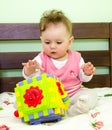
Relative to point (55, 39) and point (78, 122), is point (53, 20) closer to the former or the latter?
point (55, 39)

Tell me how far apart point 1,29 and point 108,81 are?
28.9 inches

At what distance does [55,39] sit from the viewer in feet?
3.82

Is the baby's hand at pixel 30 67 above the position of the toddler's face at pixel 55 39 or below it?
below

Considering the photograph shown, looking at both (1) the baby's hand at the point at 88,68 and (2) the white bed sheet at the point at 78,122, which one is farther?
(1) the baby's hand at the point at 88,68

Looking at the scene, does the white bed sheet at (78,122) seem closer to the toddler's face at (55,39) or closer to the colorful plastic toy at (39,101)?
the colorful plastic toy at (39,101)

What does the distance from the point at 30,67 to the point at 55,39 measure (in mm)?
171

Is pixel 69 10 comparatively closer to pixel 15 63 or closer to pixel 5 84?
pixel 15 63

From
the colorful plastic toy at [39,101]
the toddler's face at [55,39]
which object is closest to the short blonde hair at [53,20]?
the toddler's face at [55,39]

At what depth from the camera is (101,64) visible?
169 centimetres

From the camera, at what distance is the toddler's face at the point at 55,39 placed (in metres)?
1.16

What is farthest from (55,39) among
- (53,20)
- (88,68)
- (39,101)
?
(39,101)

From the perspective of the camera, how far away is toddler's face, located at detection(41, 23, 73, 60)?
1.16 meters

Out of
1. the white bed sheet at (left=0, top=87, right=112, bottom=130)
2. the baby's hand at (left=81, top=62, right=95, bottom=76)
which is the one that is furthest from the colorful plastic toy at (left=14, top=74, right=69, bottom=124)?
the baby's hand at (left=81, top=62, right=95, bottom=76)

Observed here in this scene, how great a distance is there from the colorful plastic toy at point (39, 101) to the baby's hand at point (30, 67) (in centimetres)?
12
